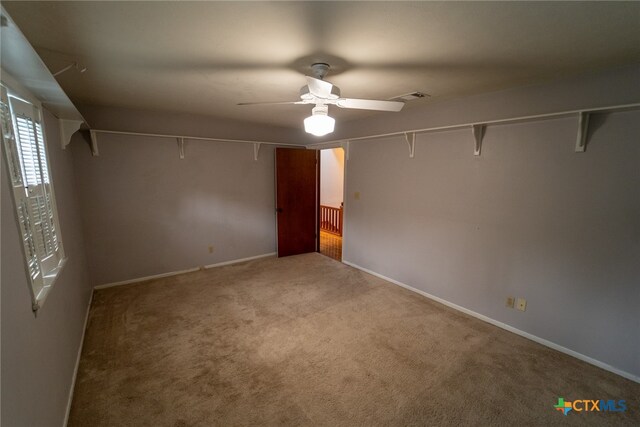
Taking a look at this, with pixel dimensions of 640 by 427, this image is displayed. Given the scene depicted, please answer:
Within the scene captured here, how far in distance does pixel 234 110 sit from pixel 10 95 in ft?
7.30

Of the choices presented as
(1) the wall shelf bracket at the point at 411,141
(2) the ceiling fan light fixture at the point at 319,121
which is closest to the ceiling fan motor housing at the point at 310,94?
(2) the ceiling fan light fixture at the point at 319,121

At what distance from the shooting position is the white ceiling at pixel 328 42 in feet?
4.19

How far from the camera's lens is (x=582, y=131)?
6.72 ft

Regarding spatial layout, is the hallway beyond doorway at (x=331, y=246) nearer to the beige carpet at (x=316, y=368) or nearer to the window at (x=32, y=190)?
the beige carpet at (x=316, y=368)

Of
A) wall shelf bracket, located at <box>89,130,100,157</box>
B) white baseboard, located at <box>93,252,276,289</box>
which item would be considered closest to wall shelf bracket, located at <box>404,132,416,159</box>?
white baseboard, located at <box>93,252,276,289</box>

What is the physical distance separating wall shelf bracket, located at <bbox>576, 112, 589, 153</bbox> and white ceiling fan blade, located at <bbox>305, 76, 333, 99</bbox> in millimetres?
1927

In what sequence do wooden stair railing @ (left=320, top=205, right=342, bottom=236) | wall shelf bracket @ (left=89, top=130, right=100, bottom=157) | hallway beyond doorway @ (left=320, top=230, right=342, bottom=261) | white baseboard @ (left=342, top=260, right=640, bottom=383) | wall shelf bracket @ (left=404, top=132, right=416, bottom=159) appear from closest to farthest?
1. white baseboard @ (left=342, top=260, right=640, bottom=383)
2. wall shelf bracket @ (left=89, top=130, right=100, bottom=157)
3. wall shelf bracket @ (left=404, top=132, right=416, bottom=159)
4. hallway beyond doorway @ (left=320, top=230, right=342, bottom=261)
5. wooden stair railing @ (left=320, top=205, right=342, bottom=236)

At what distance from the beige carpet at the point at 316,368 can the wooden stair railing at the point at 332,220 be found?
330cm

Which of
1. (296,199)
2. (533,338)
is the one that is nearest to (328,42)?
(533,338)

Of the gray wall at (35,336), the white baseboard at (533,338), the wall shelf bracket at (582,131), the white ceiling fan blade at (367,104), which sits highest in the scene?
the white ceiling fan blade at (367,104)

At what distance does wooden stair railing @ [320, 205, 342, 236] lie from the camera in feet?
21.1

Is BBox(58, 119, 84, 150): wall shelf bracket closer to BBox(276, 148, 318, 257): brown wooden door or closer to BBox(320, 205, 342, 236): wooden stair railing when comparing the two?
BBox(276, 148, 318, 257): brown wooden door

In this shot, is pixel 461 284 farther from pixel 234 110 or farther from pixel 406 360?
pixel 234 110

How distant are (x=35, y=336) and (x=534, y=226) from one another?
3.51 metres
